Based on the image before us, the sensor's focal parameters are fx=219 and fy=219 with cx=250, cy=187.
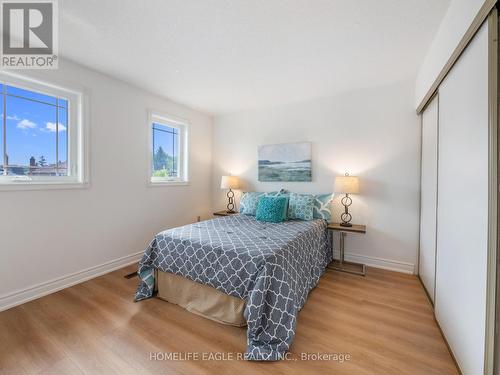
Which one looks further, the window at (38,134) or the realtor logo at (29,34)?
the window at (38,134)

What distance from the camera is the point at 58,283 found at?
2.35 meters

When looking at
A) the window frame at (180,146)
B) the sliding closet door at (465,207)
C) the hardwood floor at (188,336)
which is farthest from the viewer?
the window frame at (180,146)

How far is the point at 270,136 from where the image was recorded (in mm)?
3844

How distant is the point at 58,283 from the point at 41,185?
1.06m

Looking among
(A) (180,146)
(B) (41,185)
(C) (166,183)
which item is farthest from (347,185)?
(B) (41,185)

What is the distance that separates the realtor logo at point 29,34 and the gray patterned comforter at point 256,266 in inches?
82.4

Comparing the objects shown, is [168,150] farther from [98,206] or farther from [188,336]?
[188,336]

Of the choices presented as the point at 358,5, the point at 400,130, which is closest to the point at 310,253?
the point at 400,130

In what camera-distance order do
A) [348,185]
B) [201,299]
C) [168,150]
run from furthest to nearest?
[168,150] < [348,185] < [201,299]

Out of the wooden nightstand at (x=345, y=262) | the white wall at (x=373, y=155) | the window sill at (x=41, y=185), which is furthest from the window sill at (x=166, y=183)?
the wooden nightstand at (x=345, y=262)

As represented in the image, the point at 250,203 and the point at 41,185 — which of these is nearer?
the point at 41,185

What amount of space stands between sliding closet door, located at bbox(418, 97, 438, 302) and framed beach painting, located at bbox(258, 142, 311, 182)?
1.44m

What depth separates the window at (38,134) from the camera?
6.86 ft

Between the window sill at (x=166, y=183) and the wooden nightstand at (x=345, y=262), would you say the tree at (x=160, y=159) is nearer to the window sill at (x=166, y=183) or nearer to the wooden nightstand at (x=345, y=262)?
the window sill at (x=166, y=183)
